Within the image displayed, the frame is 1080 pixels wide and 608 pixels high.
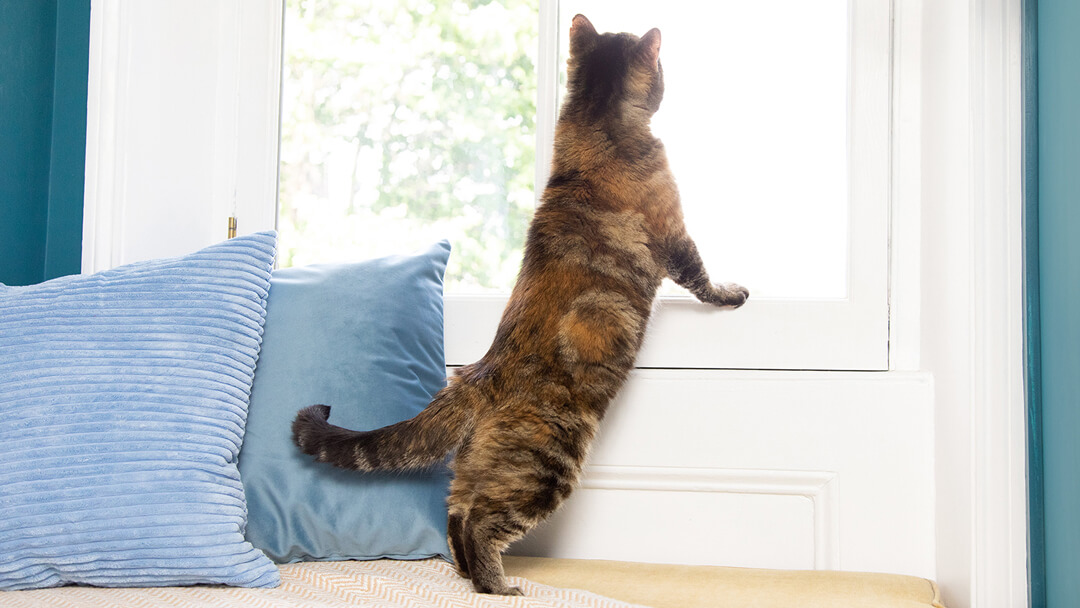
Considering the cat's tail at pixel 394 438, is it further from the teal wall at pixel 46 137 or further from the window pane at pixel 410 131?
A: the teal wall at pixel 46 137

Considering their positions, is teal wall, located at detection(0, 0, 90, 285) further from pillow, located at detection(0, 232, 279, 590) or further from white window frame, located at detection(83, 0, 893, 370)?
pillow, located at detection(0, 232, 279, 590)

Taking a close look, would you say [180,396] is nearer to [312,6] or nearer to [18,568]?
[18,568]

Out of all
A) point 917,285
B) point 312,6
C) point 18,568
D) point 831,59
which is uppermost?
point 312,6

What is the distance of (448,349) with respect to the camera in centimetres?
154

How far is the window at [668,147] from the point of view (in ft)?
4.80

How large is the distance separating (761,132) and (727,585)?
0.85 metres

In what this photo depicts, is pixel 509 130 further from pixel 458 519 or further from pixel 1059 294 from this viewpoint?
pixel 1059 294

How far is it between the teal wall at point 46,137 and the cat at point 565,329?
0.87 meters

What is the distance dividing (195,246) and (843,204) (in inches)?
52.4

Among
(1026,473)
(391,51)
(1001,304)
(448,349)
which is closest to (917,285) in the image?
(1001,304)

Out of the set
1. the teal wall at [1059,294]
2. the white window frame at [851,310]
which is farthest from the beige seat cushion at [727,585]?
the white window frame at [851,310]

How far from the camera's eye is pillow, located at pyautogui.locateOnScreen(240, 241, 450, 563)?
1.17 metres

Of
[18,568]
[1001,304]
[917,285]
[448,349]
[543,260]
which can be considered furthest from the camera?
[448,349]

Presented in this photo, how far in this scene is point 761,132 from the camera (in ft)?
5.03
